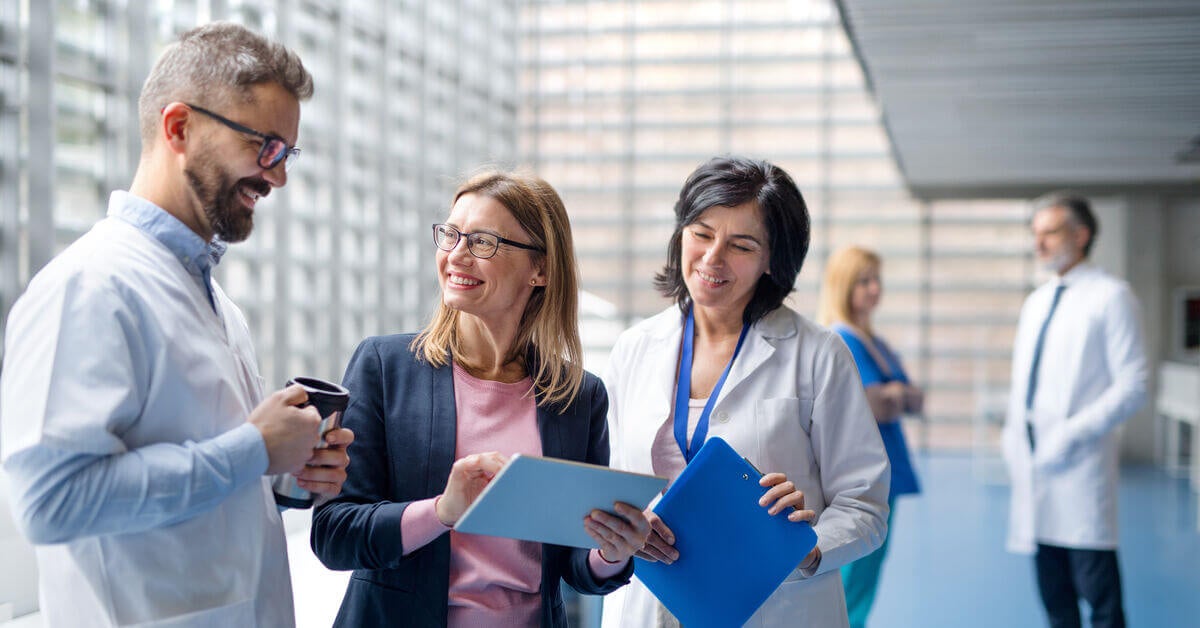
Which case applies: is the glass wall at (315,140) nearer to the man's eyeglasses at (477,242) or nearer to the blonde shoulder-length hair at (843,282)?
the man's eyeglasses at (477,242)

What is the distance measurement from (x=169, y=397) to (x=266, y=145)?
17.1 inches

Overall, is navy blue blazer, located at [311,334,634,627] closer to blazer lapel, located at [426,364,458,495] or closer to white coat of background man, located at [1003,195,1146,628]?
blazer lapel, located at [426,364,458,495]

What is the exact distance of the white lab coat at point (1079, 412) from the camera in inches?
165

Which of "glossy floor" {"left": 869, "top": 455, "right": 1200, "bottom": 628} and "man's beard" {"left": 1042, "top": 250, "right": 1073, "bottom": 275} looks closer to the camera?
"man's beard" {"left": 1042, "top": 250, "right": 1073, "bottom": 275}

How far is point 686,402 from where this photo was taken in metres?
2.38

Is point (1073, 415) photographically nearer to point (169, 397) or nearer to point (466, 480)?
point (466, 480)

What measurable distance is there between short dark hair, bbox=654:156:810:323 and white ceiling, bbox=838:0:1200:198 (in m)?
3.78

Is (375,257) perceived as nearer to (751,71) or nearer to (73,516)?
(73,516)

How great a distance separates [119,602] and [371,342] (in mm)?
739

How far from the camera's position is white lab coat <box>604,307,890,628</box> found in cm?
228

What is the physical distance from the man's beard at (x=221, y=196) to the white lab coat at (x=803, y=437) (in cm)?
108

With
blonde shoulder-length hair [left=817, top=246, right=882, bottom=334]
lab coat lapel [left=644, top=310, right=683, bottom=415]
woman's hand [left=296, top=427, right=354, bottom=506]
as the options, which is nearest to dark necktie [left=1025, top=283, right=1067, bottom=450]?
blonde shoulder-length hair [left=817, top=246, right=882, bottom=334]

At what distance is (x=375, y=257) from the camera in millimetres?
Result: 8578

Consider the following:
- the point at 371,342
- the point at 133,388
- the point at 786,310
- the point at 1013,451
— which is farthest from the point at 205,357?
the point at 1013,451
